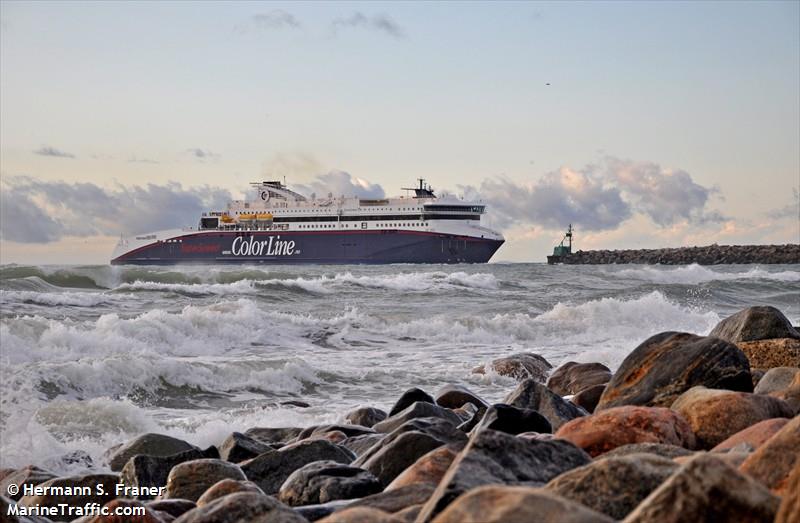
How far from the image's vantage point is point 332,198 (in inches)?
2569

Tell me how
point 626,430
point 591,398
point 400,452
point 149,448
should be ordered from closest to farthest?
point 626,430 < point 400,452 < point 149,448 < point 591,398

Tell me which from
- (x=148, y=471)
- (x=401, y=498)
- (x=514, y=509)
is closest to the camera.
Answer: (x=514, y=509)

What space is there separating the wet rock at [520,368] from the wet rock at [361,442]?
15.8ft

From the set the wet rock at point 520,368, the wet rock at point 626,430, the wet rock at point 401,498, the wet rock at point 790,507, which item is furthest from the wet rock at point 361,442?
the wet rock at point 520,368

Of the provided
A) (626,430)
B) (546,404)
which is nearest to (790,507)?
(626,430)

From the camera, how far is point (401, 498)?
3037 millimetres

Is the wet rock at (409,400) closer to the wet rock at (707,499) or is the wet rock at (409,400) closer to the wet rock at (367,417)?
the wet rock at (367,417)

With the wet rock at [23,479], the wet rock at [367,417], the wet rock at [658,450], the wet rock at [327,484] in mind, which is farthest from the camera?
the wet rock at [367,417]

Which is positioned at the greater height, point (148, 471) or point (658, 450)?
point (658, 450)

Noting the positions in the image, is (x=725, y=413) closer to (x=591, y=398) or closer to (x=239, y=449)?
(x=591, y=398)

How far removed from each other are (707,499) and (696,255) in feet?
220

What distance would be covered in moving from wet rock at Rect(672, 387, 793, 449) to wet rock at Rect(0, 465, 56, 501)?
3.34 m

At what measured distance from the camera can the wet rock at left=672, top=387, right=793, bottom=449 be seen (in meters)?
4.27

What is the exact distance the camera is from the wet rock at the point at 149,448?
589 cm
